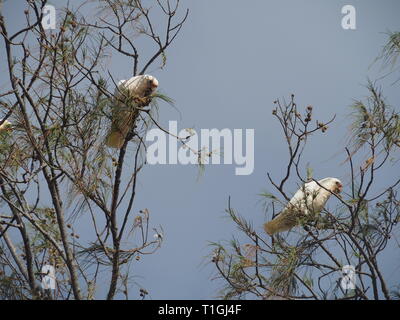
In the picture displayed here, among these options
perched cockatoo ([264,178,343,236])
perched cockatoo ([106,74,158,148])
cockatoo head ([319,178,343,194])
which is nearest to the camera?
perched cockatoo ([106,74,158,148])

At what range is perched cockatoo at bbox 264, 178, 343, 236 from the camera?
248 cm

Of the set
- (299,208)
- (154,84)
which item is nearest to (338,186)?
(299,208)

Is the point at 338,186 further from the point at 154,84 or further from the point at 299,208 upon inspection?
the point at 154,84

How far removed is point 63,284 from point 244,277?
0.58 m

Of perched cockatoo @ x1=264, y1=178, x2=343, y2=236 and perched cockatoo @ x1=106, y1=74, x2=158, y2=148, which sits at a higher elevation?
perched cockatoo @ x1=106, y1=74, x2=158, y2=148

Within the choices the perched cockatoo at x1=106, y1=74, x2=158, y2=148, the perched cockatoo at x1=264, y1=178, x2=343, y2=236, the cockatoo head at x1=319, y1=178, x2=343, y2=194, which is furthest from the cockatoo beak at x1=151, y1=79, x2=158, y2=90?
the cockatoo head at x1=319, y1=178, x2=343, y2=194

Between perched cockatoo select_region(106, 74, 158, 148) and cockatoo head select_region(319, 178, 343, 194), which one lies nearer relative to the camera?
perched cockatoo select_region(106, 74, 158, 148)

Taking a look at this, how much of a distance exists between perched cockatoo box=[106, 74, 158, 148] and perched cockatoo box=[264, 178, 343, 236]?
21.0 inches

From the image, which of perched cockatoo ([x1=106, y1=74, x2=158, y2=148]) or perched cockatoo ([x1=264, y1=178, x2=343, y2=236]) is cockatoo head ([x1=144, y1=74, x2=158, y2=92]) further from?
perched cockatoo ([x1=264, y1=178, x2=343, y2=236])

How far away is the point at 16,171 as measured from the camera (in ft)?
9.01
